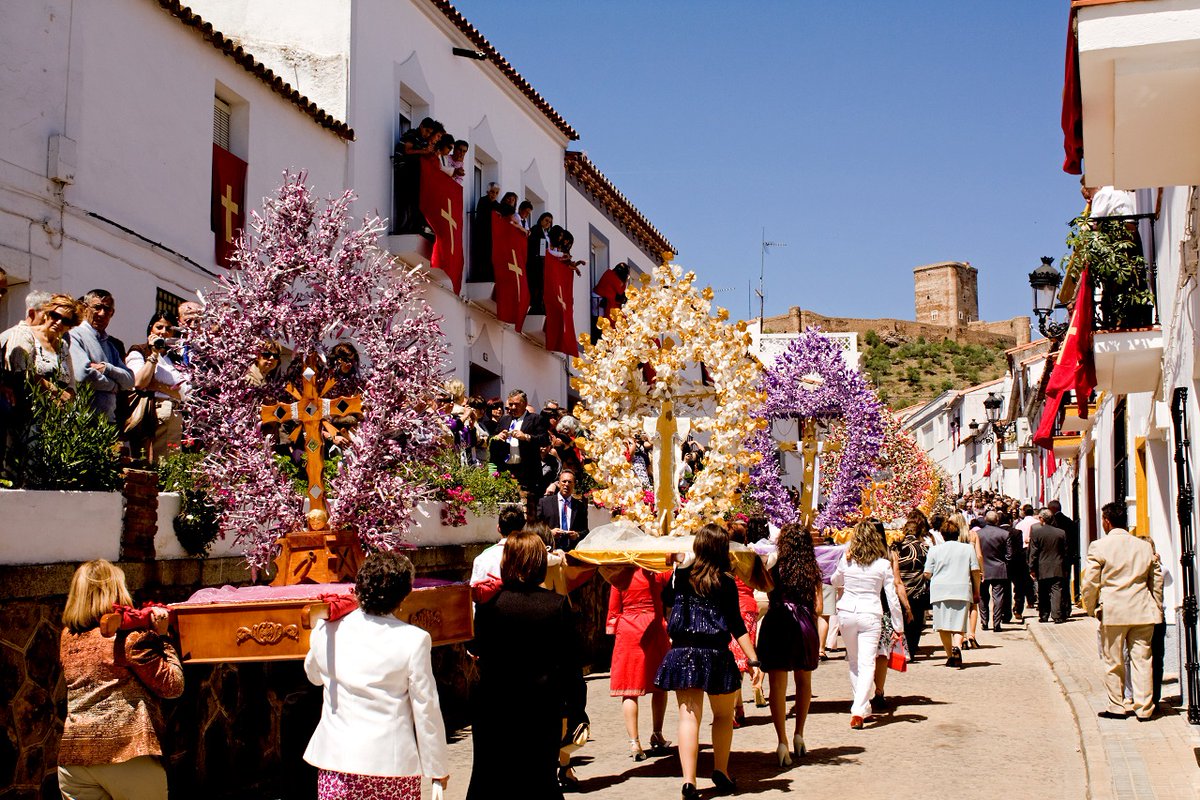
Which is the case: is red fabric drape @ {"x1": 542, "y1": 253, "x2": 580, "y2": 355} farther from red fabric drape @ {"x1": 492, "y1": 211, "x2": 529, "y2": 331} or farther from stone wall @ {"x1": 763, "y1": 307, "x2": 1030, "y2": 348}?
stone wall @ {"x1": 763, "y1": 307, "x2": 1030, "y2": 348}

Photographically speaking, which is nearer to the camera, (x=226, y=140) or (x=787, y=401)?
(x=226, y=140)

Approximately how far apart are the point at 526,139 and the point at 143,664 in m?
18.3

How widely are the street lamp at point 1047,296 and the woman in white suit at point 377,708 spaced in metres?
14.5

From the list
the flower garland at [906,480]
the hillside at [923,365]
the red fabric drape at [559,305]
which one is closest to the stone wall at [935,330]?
the hillside at [923,365]

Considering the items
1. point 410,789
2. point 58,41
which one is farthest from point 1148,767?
point 58,41

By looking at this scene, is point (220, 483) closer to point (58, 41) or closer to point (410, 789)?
point (410, 789)

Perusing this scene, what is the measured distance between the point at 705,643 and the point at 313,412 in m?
3.04

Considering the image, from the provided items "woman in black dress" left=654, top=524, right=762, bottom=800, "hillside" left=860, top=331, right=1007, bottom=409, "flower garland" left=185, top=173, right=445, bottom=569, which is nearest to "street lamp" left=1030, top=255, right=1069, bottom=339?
"woman in black dress" left=654, top=524, right=762, bottom=800

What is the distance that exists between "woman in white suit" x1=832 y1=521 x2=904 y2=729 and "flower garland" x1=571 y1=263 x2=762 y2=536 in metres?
1.27

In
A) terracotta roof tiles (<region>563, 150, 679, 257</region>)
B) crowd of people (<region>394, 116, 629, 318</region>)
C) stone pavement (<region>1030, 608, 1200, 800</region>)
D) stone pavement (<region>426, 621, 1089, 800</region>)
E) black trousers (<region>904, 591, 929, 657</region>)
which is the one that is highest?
terracotta roof tiles (<region>563, 150, 679, 257</region>)

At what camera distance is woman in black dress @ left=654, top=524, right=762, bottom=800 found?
8617mm

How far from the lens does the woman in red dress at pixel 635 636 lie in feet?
32.1

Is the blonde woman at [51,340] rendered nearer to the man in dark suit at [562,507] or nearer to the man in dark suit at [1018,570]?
the man in dark suit at [562,507]

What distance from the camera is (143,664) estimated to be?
5.91 metres
